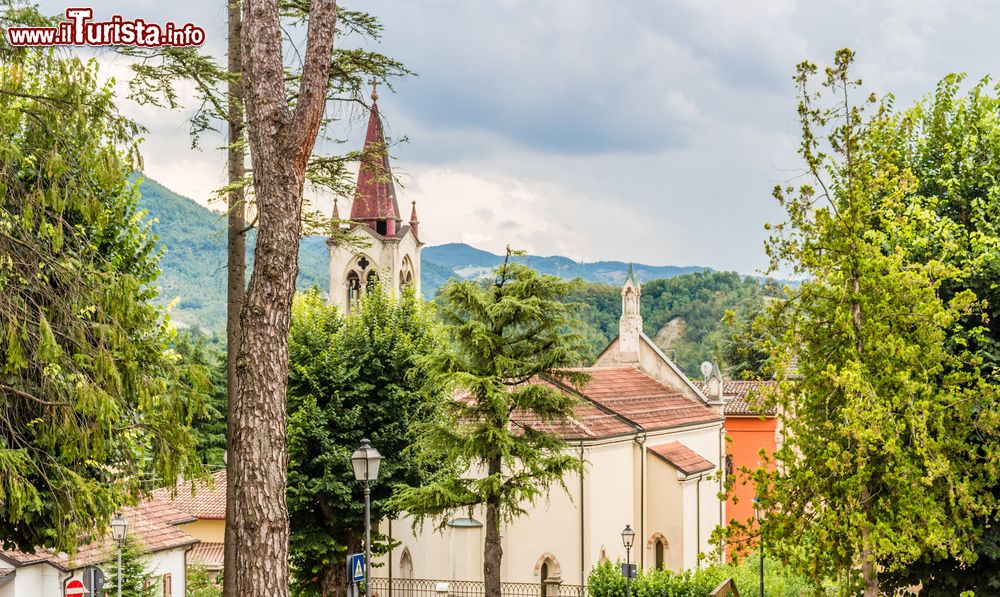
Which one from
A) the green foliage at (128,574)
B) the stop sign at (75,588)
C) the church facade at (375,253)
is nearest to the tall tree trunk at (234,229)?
the stop sign at (75,588)

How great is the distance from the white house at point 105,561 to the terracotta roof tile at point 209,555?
19.8 feet

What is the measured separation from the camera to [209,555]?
4047 centimetres

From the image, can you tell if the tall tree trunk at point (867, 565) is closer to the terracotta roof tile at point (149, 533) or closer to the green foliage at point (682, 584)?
the green foliage at point (682, 584)

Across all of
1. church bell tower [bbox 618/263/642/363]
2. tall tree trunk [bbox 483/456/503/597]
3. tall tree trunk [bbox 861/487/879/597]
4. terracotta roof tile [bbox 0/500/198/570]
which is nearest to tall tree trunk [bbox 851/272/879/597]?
tall tree trunk [bbox 861/487/879/597]

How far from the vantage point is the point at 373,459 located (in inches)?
728

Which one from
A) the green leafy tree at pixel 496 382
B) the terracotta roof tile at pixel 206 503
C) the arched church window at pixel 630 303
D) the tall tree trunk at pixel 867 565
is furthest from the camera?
the arched church window at pixel 630 303

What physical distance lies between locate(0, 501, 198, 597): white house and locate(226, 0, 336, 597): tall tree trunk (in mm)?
13371

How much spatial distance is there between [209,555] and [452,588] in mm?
13565

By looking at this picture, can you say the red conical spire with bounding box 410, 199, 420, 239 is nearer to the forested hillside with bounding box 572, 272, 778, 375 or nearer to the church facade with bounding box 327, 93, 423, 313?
the church facade with bounding box 327, 93, 423, 313

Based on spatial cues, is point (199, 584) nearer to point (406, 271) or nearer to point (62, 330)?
point (62, 330)

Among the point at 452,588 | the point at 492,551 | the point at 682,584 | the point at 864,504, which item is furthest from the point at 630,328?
the point at 864,504

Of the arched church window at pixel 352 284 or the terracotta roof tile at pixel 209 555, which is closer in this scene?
the terracotta roof tile at pixel 209 555

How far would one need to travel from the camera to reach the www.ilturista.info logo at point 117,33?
42.1 ft

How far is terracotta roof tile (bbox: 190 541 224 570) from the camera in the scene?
→ 129 feet
